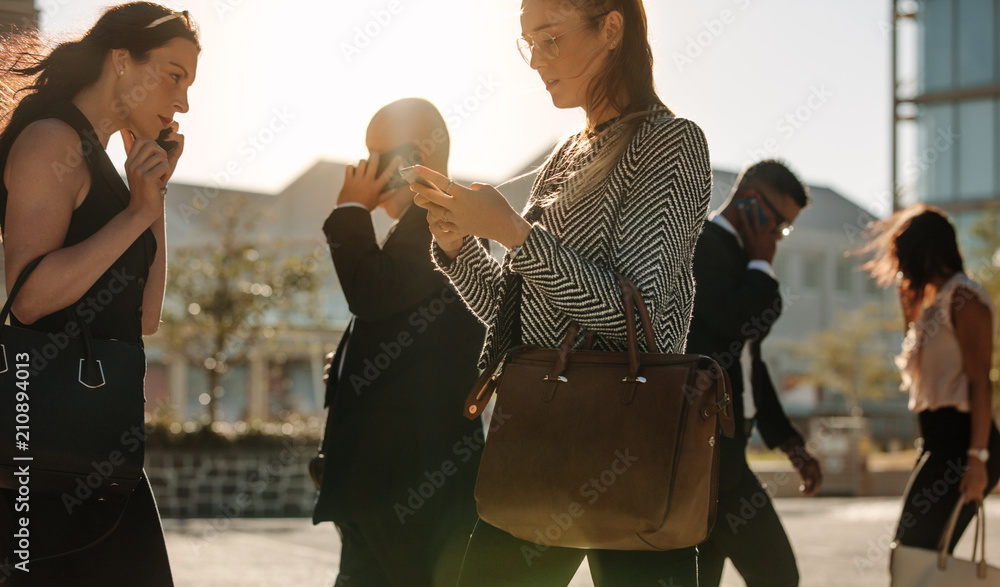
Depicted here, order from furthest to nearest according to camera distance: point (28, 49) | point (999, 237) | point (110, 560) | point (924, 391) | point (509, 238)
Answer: point (999, 237) → point (924, 391) → point (28, 49) → point (110, 560) → point (509, 238)

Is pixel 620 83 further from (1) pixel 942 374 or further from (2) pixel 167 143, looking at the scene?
(1) pixel 942 374

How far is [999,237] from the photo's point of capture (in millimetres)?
26641

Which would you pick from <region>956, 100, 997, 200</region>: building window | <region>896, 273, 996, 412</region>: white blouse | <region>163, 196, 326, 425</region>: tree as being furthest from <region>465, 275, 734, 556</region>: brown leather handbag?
<region>956, 100, 997, 200</region>: building window

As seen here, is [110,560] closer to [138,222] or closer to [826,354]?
[138,222]

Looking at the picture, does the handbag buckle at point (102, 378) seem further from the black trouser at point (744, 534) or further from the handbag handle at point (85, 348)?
the black trouser at point (744, 534)

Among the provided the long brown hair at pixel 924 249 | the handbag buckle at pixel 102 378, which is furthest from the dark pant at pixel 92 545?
the long brown hair at pixel 924 249

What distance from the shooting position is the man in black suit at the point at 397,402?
10.0ft

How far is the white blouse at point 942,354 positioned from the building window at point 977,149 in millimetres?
38003

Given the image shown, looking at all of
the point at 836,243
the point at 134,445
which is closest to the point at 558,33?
the point at 134,445

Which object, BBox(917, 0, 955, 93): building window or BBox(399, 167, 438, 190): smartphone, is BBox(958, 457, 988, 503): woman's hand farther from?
BBox(917, 0, 955, 93): building window

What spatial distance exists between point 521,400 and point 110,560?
930 mm

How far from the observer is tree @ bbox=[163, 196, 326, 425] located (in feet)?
52.6

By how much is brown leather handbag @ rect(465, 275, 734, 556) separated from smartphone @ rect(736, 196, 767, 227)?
191 centimetres

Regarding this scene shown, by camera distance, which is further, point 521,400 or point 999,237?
point 999,237
